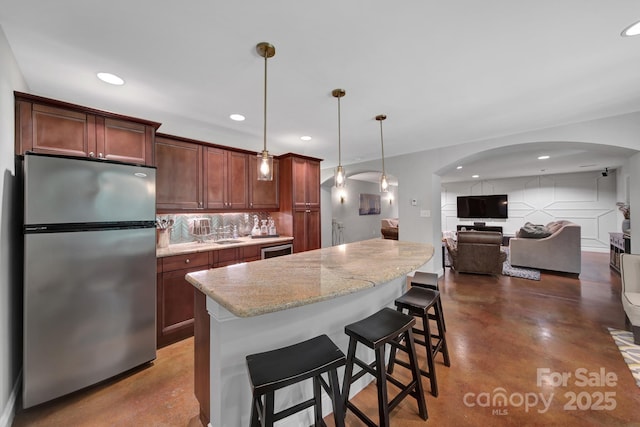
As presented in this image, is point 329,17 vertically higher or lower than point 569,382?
Result: higher

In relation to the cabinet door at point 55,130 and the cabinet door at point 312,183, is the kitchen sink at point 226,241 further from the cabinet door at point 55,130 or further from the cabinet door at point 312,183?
the cabinet door at point 55,130

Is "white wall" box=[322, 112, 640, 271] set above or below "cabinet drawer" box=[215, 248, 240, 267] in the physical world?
above

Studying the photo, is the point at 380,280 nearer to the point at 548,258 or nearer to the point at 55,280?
the point at 55,280

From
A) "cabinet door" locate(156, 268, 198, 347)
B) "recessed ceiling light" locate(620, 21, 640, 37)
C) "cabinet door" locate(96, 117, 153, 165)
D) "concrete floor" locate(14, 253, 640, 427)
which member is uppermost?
"recessed ceiling light" locate(620, 21, 640, 37)

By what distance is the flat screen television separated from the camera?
849 centimetres

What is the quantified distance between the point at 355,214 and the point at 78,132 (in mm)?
6822

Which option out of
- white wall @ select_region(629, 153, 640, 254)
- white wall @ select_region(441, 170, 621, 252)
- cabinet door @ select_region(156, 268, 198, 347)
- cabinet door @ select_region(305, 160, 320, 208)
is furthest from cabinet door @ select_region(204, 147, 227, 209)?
white wall @ select_region(441, 170, 621, 252)

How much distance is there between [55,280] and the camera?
164 cm

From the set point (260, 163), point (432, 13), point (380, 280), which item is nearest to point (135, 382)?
point (260, 163)

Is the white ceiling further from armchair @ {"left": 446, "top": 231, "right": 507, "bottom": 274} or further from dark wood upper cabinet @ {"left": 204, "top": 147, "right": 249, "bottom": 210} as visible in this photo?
armchair @ {"left": 446, "top": 231, "right": 507, "bottom": 274}

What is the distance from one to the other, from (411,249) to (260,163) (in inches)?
60.6

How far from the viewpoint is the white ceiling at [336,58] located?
1.34m

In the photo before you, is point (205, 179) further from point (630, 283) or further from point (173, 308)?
point (630, 283)

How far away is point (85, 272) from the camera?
1.75 meters
